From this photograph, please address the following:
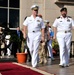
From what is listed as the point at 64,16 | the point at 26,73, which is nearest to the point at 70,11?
the point at 64,16

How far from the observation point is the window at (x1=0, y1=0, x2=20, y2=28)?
58.8 feet

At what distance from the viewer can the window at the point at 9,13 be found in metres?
17.9

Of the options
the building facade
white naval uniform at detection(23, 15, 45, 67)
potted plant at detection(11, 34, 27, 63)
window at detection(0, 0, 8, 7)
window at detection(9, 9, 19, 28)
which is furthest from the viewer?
window at detection(9, 9, 19, 28)

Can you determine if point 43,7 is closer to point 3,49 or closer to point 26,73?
point 3,49

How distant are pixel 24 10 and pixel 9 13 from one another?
0.85m

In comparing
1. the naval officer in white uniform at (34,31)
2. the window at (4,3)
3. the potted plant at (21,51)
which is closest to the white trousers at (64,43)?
the naval officer in white uniform at (34,31)

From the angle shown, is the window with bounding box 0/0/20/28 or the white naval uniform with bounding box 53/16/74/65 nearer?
the white naval uniform with bounding box 53/16/74/65

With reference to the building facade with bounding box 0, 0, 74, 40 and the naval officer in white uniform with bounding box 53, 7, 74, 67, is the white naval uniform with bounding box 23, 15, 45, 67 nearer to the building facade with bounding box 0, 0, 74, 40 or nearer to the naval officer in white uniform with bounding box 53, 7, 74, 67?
the naval officer in white uniform with bounding box 53, 7, 74, 67

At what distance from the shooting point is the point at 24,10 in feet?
58.7

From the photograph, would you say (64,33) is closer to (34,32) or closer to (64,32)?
(64,32)

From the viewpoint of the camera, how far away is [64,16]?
1076 centimetres

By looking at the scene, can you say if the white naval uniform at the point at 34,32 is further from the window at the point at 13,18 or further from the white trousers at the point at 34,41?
the window at the point at 13,18

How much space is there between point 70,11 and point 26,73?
13.5m

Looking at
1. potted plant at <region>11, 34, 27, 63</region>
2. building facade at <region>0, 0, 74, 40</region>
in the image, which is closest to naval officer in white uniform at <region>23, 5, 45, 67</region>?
potted plant at <region>11, 34, 27, 63</region>
